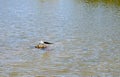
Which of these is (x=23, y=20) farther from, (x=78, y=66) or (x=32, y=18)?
(x=78, y=66)

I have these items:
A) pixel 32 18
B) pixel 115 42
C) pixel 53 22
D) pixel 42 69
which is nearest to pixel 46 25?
pixel 53 22

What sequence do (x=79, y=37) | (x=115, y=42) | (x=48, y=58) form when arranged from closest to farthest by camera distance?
1. (x=48, y=58)
2. (x=115, y=42)
3. (x=79, y=37)

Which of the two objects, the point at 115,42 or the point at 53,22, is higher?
the point at 53,22

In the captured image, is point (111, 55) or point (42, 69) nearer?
point (42, 69)

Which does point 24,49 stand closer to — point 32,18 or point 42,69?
point 42,69

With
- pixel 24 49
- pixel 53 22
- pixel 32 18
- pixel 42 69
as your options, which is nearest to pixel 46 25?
pixel 53 22

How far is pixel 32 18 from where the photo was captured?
1199 inches

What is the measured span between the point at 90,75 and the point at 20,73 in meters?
2.55

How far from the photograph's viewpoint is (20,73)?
44.5 ft

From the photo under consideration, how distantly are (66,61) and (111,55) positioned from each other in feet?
8.27

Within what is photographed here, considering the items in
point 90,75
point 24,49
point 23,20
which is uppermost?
point 23,20

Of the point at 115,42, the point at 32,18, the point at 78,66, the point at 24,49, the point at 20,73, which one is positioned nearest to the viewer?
the point at 20,73

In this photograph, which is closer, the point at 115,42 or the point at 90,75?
the point at 90,75

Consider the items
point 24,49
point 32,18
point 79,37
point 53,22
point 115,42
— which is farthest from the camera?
point 32,18
